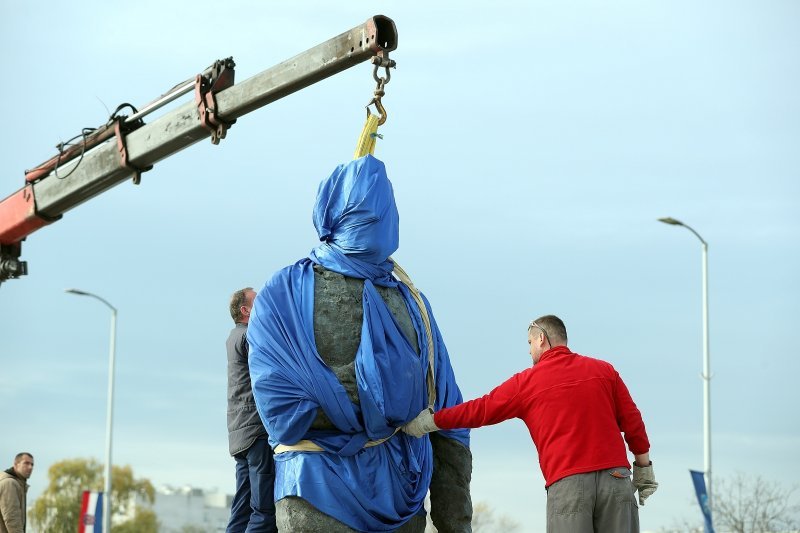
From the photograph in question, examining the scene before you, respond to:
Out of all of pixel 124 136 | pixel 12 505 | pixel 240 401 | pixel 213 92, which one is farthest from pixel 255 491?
pixel 12 505

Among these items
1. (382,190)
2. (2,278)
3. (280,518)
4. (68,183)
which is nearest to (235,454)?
(280,518)

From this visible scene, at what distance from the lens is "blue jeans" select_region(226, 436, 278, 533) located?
7.71 meters

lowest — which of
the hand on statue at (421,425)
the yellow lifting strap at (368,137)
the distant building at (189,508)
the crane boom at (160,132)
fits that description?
the hand on statue at (421,425)

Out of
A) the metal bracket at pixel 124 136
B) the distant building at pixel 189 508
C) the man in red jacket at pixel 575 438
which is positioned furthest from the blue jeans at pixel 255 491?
the distant building at pixel 189 508

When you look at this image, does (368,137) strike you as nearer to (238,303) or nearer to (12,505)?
(238,303)

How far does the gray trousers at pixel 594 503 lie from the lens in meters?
7.30

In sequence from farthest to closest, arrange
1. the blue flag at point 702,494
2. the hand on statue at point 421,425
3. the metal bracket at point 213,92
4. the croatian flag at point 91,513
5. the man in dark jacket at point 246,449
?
the croatian flag at point 91,513, the blue flag at point 702,494, the metal bracket at point 213,92, the man in dark jacket at point 246,449, the hand on statue at point 421,425

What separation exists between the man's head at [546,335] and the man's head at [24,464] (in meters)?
6.93

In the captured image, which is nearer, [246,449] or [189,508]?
[246,449]

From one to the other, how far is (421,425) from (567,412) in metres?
0.96

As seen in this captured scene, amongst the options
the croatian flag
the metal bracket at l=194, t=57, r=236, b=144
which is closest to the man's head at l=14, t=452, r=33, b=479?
the metal bracket at l=194, t=57, r=236, b=144

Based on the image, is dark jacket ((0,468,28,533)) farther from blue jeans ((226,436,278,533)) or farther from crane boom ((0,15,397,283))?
blue jeans ((226,436,278,533))

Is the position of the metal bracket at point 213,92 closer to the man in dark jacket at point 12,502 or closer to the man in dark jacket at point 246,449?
the man in dark jacket at point 246,449

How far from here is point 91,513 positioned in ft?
92.0
